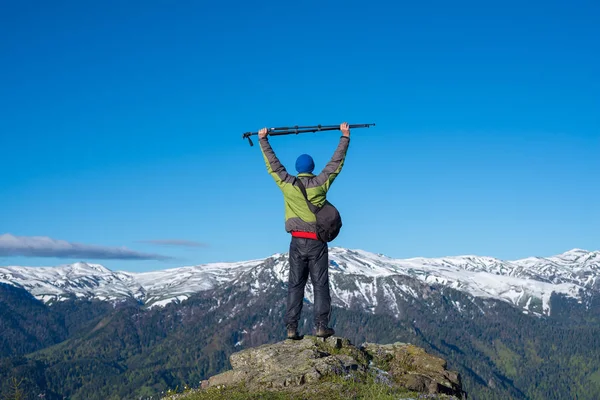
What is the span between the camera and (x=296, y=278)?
16828mm

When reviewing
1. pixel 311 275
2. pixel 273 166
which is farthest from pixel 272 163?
pixel 311 275

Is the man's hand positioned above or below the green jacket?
above

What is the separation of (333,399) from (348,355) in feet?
12.4

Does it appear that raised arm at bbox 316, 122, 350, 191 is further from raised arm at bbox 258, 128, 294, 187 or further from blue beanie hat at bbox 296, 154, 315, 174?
raised arm at bbox 258, 128, 294, 187

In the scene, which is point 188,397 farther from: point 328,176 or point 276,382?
point 328,176

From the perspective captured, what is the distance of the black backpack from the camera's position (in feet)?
52.5

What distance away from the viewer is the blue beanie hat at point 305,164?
1670 centimetres

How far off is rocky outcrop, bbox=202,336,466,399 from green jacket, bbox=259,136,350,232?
11.4ft

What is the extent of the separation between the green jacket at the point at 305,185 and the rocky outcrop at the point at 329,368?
136 inches

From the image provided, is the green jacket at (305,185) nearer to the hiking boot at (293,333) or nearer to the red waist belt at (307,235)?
the red waist belt at (307,235)

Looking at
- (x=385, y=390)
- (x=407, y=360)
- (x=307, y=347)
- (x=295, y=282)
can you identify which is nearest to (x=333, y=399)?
(x=385, y=390)

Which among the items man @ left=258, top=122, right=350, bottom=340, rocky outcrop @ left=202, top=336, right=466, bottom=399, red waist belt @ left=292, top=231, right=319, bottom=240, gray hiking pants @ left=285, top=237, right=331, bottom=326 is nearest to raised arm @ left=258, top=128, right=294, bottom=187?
man @ left=258, top=122, right=350, bottom=340

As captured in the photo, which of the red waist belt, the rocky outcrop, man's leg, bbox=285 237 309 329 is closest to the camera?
the rocky outcrop

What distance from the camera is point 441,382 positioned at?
53.2 ft
